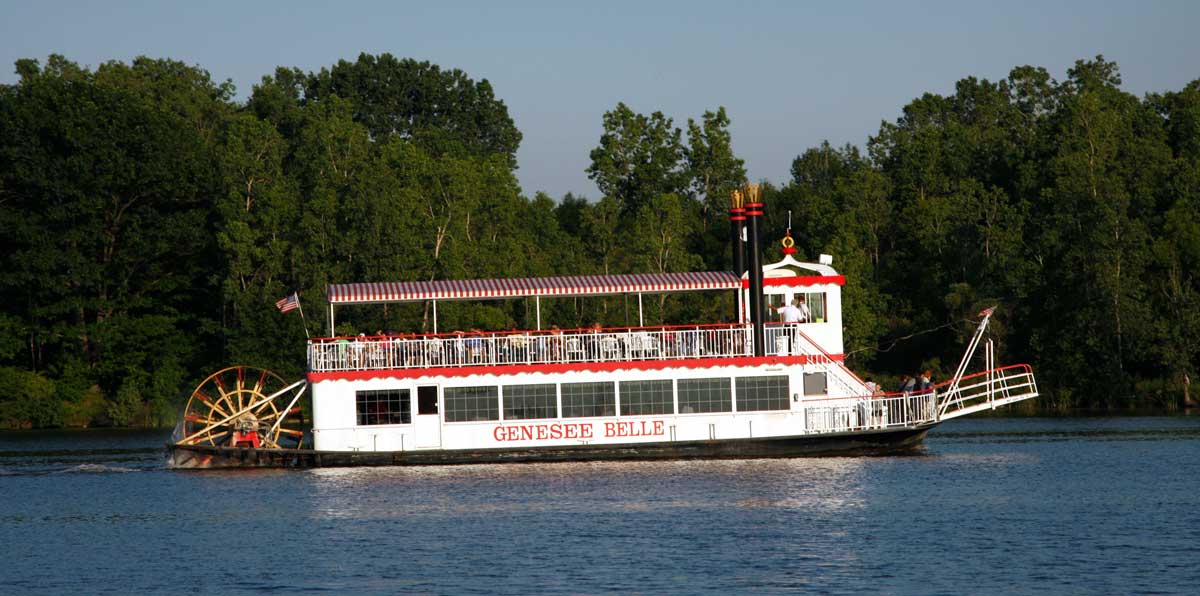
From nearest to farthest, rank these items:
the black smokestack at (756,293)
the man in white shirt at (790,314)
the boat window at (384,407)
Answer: the black smokestack at (756,293) < the boat window at (384,407) < the man in white shirt at (790,314)

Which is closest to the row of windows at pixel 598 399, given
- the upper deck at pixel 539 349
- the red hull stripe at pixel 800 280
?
Answer: the upper deck at pixel 539 349

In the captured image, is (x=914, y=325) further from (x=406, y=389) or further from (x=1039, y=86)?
(x=406, y=389)

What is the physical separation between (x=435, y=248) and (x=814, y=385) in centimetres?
3330

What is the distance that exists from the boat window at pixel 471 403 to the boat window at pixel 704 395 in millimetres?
4471

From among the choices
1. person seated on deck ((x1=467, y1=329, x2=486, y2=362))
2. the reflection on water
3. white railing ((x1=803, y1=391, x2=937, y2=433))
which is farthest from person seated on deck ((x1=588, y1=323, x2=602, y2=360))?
white railing ((x1=803, y1=391, x2=937, y2=433))

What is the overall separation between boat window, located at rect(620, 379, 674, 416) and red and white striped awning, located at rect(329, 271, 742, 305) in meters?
2.32

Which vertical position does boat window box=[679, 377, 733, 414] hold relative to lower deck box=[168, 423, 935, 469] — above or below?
above

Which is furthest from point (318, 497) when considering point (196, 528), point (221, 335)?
point (221, 335)

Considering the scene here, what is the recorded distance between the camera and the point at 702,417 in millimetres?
38375

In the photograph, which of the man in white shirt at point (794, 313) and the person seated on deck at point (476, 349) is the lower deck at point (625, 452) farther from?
the man in white shirt at point (794, 313)

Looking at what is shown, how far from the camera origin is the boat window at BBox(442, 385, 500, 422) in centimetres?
3844

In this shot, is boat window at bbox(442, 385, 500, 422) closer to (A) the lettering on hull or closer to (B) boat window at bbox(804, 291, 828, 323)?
(A) the lettering on hull

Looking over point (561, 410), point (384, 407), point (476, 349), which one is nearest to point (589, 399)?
point (561, 410)

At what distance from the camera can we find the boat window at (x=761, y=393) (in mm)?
38469
